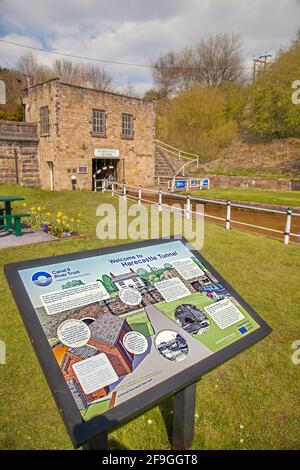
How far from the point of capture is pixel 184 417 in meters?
2.32

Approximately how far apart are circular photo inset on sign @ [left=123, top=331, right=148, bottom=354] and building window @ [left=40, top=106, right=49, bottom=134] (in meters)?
18.7

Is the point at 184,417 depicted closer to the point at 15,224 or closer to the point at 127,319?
the point at 127,319

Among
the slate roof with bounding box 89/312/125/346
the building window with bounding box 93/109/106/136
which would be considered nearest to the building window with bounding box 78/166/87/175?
the building window with bounding box 93/109/106/136

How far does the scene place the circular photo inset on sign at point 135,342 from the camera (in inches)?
81.2

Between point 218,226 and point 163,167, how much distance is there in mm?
15781

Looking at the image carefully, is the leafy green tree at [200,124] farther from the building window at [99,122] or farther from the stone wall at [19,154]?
the stone wall at [19,154]

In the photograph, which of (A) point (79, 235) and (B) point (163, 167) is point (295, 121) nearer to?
(B) point (163, 167)

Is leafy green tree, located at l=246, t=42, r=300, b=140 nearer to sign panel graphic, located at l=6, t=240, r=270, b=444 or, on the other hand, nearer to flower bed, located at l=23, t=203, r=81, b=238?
flower bed, located at l=23, t=203, r=81, b=238

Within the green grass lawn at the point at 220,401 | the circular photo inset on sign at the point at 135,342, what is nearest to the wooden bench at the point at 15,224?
the green grass lawn at the point at 220,401

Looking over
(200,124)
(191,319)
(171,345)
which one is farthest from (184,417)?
(200,124)

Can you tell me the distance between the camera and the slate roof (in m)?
2.05

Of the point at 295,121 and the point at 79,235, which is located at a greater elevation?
the point at 295,121

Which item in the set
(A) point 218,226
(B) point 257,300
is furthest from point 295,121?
(B) point 257,300

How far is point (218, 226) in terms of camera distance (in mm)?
9727
